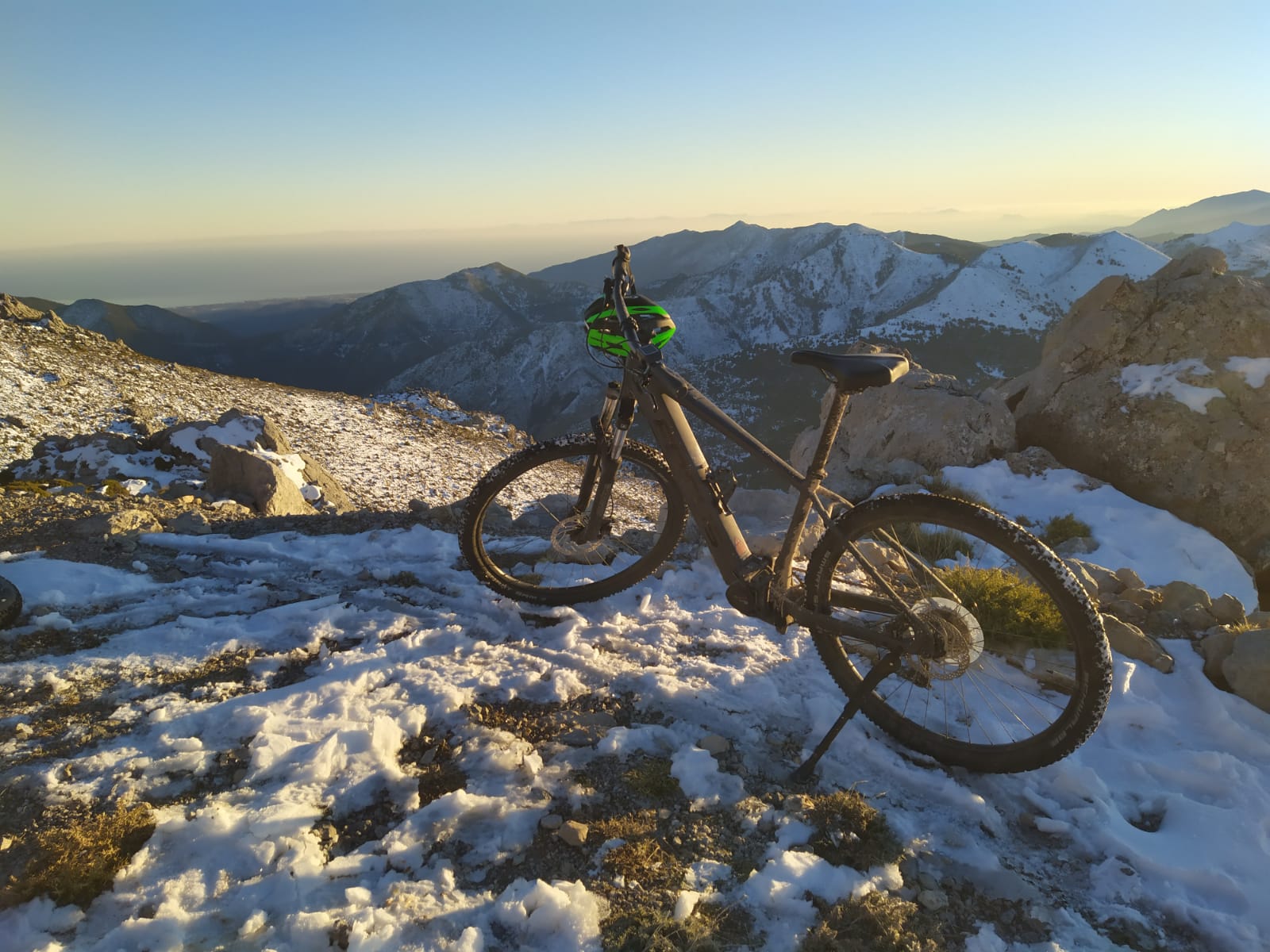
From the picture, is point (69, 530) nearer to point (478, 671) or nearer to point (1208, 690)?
point (478, 671)

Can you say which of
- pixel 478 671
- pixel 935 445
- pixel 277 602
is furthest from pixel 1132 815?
pixel 935 445

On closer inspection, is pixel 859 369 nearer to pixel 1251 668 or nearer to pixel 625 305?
pixel 625 305

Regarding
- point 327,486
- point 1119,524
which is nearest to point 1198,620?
point 1119,524

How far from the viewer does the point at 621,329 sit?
414 centimetres

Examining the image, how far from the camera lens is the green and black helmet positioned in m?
4.16

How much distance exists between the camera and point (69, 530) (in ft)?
18.5

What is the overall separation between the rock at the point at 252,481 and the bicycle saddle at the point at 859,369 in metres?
8.67

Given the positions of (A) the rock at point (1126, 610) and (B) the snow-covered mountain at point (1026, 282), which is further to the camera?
(B) the snow-covered mountain at point (1026, 282)

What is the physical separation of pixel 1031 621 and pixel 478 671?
3835 millimetres

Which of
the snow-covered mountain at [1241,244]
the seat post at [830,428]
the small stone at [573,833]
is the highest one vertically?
the snow-covered mountain at [1241,244]

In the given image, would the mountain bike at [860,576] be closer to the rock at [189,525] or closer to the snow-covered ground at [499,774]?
the snow-covered ground at [499,774]

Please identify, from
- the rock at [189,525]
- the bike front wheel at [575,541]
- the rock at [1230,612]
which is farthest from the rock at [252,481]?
the rock at [1230,612]

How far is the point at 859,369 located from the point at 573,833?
2.64 m

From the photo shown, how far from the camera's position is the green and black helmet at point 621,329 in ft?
13.6
